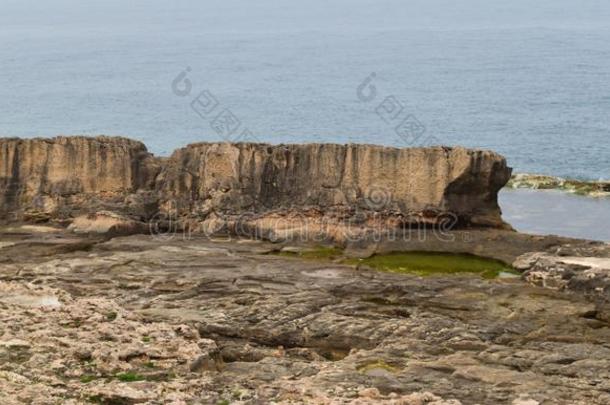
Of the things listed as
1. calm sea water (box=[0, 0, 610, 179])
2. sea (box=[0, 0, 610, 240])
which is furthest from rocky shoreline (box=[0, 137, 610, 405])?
calm sea water (box=[0, 0, 610, 179])

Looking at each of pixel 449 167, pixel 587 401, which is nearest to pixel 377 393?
pixel 587 401

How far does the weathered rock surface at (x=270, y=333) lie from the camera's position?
1137 inches

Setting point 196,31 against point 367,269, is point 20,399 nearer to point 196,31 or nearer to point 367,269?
point 367,269

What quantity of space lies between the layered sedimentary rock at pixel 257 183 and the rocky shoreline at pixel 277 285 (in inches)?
2.6

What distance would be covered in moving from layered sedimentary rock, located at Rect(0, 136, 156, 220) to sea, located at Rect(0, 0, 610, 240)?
2371 cm

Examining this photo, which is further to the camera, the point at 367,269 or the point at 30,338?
the point at 367,269

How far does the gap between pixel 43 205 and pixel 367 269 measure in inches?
617

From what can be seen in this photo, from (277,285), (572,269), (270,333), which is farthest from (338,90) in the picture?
(270,333)

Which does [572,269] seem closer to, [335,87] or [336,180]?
[336,180]

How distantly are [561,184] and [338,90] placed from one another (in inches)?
1880

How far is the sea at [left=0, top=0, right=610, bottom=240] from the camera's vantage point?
309 feet

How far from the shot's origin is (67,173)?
5047 centimetres

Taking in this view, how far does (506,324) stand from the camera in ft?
116

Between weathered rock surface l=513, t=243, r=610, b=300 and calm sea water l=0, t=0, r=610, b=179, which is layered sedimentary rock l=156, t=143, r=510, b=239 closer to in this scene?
weathered rock surface l=513, t=243, r=610, b=300
